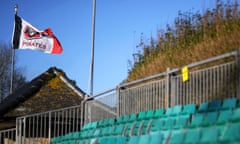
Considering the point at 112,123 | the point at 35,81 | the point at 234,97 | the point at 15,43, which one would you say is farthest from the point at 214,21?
the point at 15,43

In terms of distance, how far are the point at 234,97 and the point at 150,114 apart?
2895 millimetres

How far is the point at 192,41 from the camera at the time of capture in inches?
566

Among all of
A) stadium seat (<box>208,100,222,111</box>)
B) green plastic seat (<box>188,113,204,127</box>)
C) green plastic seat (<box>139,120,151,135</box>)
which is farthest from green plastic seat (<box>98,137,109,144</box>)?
stadium seat (<box>208,100,222,111</box>)

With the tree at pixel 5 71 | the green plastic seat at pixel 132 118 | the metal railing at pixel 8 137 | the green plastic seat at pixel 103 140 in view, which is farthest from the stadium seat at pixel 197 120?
the tree at pixel 5 71

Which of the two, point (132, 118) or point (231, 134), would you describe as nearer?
point (231, 134)

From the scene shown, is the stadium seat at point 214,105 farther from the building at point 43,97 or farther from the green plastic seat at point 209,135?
the building at point 43,97

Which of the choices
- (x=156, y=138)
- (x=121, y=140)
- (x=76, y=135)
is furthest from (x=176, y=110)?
(x=76, y=135)

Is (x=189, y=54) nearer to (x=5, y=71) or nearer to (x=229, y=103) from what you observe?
(x=229, y=103)

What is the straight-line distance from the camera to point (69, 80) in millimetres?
20859

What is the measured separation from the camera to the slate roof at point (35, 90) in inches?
749

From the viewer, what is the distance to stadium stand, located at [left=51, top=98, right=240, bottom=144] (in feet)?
28.9

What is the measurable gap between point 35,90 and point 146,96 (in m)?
8.04

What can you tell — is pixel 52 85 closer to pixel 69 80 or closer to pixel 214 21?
pixel 69 80

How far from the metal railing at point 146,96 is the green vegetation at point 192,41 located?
→ 68 cm
